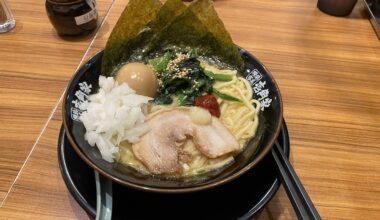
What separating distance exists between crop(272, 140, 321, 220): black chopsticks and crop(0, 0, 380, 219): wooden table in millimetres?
198

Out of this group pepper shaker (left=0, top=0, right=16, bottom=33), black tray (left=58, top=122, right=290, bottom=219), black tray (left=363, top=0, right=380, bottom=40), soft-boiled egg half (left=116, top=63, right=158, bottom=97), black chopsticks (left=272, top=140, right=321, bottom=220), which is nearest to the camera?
black chopsticks (left=272, top=140, right=321, bottom=220)

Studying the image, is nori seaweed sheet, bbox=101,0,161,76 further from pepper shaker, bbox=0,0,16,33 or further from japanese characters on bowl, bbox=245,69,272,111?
pepper shaker, bbox=0,0,16,33

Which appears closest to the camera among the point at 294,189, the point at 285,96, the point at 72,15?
the point at 294,189

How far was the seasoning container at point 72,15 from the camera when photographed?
182cm

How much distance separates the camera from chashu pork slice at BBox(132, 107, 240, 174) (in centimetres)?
118

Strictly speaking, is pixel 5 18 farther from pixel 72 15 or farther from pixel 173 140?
pixel 173 140

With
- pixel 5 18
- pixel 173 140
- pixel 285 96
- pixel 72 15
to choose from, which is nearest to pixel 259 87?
pixel 285 96

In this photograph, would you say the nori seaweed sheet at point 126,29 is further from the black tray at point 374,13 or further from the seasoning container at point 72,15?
the black tray at point 374,13

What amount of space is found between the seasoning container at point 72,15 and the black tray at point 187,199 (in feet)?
3.19

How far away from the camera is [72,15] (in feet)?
6.13

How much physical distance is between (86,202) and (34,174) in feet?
1.16

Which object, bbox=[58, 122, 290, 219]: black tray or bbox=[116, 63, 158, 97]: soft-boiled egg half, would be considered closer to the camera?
bbox=[58, 122, 290, 219]: black tray

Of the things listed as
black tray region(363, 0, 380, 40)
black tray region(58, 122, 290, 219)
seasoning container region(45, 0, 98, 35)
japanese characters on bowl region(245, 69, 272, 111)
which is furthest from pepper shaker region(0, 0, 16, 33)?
black tray region(363, 0, 380, 40)

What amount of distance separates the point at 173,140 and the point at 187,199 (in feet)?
0.73
